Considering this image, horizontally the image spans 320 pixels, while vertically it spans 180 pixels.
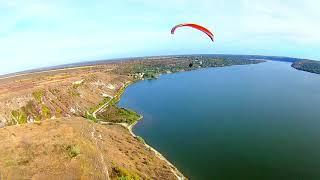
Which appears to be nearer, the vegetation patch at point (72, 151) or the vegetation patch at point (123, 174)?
the vegetation patch at point (72, 151)

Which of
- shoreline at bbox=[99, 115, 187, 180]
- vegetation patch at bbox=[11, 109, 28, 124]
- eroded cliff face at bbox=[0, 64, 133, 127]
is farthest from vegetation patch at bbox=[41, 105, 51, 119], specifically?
shoreline at bbox=[99, 115, 187, 180]

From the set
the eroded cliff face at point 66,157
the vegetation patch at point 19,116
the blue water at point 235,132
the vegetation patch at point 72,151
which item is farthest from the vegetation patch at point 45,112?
the vegetation patch at point 72,151

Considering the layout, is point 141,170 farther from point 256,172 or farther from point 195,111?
point 195,111

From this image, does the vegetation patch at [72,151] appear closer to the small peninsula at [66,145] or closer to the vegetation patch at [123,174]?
the small peninsula at [66,145]

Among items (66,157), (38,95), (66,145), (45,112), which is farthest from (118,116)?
(66,157)

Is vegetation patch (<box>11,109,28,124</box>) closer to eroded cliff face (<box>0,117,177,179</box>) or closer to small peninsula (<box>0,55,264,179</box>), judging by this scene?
small peninsula (<box>0,55,264,179</box>)

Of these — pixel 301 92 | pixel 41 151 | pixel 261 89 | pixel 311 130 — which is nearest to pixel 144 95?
pixel 261 89

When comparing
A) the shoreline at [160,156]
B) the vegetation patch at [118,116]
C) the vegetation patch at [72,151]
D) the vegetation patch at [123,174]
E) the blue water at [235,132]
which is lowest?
the blue water at [235,132]

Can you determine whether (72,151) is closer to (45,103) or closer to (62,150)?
(62,150)
